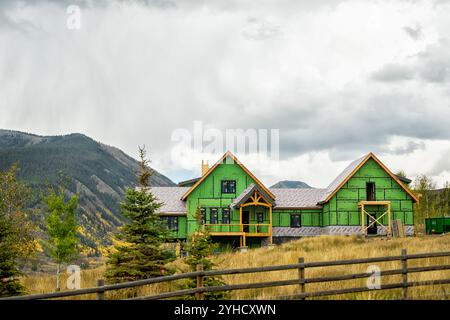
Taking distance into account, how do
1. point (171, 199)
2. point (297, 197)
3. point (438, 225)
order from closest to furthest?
point (438, 225), point (171, 199), point (297, 197)

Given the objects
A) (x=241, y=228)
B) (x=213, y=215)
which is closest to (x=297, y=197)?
(x=241, y=228)

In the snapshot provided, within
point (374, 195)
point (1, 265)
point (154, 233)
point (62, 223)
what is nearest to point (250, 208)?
point (374, 195)

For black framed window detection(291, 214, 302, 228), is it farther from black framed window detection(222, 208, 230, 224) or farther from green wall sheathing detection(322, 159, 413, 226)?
black framed window detection(222, 208, 230, 224)

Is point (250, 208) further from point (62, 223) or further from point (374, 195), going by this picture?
point (62, 223)

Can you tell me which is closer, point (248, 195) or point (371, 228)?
point (248, 195)

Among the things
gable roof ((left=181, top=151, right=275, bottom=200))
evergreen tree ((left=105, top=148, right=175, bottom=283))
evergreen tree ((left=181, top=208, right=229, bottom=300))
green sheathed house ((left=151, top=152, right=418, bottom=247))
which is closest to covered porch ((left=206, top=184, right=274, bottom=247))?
green sheathed house ((left=151, top=152, right=418, bottom=247))

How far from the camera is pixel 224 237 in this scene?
4662 cm

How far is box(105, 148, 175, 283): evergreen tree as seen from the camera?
2006cm

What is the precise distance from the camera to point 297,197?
4928cm

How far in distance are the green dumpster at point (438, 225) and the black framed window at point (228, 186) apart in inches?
640

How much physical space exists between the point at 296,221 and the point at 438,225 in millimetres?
11308

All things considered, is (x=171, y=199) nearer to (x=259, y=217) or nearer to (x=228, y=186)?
(x=228, y=186)
